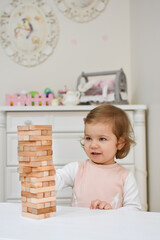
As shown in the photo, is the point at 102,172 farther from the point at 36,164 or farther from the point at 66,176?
the point at 36,164

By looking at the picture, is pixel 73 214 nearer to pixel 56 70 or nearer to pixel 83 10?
pixel 56 70

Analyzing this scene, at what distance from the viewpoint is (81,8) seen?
2.79 meters

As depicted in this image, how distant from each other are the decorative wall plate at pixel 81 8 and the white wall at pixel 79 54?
0.14 feet

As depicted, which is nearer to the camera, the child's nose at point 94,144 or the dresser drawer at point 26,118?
the child's nose at point 94,144

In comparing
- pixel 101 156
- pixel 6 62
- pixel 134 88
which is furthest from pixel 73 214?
pixel 6 62

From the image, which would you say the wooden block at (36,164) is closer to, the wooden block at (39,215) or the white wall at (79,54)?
the wooden block at (39,215)

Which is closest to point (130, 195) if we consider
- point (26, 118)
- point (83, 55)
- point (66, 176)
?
point (66, 176)

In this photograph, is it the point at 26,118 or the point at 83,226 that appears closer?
the point at 83,226

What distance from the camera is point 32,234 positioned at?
1.63 ft

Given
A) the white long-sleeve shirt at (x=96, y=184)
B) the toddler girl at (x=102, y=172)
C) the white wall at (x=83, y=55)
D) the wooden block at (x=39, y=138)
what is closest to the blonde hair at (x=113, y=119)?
the toddler girl at (x=102, y=172)

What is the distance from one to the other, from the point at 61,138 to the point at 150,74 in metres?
0.73

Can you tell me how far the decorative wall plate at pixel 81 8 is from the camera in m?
2.78

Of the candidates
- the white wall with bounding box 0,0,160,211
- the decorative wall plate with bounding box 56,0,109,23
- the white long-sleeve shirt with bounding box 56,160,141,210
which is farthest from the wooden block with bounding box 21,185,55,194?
the decorative wall plate with bounding box 56,0,109,23

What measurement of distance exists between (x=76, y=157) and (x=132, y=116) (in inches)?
18.3
